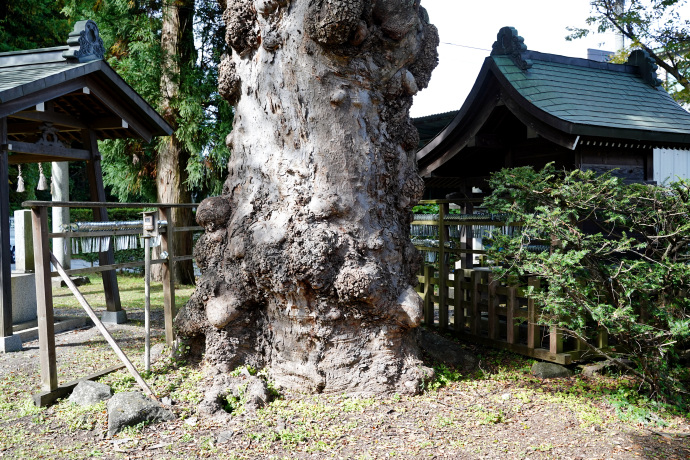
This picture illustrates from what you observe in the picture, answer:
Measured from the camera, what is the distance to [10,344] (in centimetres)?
714

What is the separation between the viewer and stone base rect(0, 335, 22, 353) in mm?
7066

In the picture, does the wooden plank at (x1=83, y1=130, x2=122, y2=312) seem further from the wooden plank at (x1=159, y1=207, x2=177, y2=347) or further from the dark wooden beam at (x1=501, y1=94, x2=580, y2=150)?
the dark wooden beam at (x1=501, y1=94, x2=580, y2=150)

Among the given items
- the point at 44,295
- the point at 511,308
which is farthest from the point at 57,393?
the point at 511,308

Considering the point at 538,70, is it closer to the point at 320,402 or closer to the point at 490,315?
the point at 490,315

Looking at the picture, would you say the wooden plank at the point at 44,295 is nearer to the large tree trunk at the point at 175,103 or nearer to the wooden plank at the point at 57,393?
the wooden plank at the point at 57,393

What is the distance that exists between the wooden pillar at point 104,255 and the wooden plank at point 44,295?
3.76m

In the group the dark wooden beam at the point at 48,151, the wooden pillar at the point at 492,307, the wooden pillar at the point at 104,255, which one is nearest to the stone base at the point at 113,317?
the wooden pillar at the point at 104,255

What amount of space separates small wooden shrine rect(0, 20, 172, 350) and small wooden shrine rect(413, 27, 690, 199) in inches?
200

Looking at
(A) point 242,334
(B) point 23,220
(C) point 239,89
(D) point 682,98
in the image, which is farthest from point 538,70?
(D) point 682,98

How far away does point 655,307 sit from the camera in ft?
15.9

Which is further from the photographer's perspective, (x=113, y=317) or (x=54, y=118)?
(x=113, y=317)

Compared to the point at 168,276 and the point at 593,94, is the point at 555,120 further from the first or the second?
the point at 168,276

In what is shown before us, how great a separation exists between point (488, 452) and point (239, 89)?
170 inches

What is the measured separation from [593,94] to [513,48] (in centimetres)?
128
